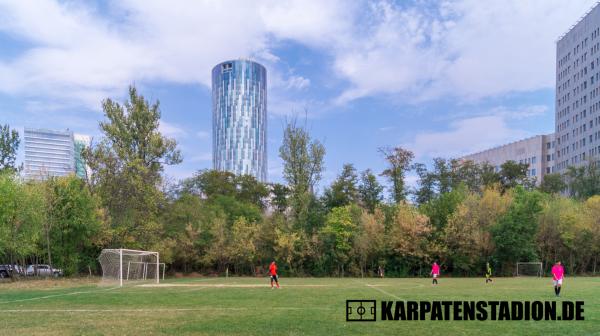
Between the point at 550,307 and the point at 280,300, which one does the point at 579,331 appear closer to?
the point at 550,307

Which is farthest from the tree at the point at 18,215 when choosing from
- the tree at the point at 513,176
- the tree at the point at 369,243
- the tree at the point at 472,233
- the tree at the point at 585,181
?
the tree at the point at 585,181

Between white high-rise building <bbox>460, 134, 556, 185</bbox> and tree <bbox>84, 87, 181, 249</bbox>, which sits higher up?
white high-rise building <bbox>460, 134, 556, 185</bbox>

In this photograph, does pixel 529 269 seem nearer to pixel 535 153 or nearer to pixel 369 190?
pixel 369 190

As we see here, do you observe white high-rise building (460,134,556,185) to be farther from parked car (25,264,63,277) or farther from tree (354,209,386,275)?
parked car (25,264,63,277)

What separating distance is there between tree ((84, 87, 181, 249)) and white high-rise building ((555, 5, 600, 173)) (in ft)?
324

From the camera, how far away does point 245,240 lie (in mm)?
59000

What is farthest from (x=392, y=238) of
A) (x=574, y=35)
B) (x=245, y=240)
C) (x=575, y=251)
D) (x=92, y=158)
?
(x=574, y=35)

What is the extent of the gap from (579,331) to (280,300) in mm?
12647

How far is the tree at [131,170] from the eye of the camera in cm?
4838

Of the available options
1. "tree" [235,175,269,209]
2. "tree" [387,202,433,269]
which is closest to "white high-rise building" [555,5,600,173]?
"tree" [387,202,433,269]

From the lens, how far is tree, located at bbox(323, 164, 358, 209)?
222ft

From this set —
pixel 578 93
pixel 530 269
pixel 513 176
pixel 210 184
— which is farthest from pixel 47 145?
pixel 578 93

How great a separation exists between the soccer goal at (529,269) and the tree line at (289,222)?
1.20 m

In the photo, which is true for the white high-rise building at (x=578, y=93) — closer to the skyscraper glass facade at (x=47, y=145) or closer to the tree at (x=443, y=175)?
the tree at (x=443, y=175)
